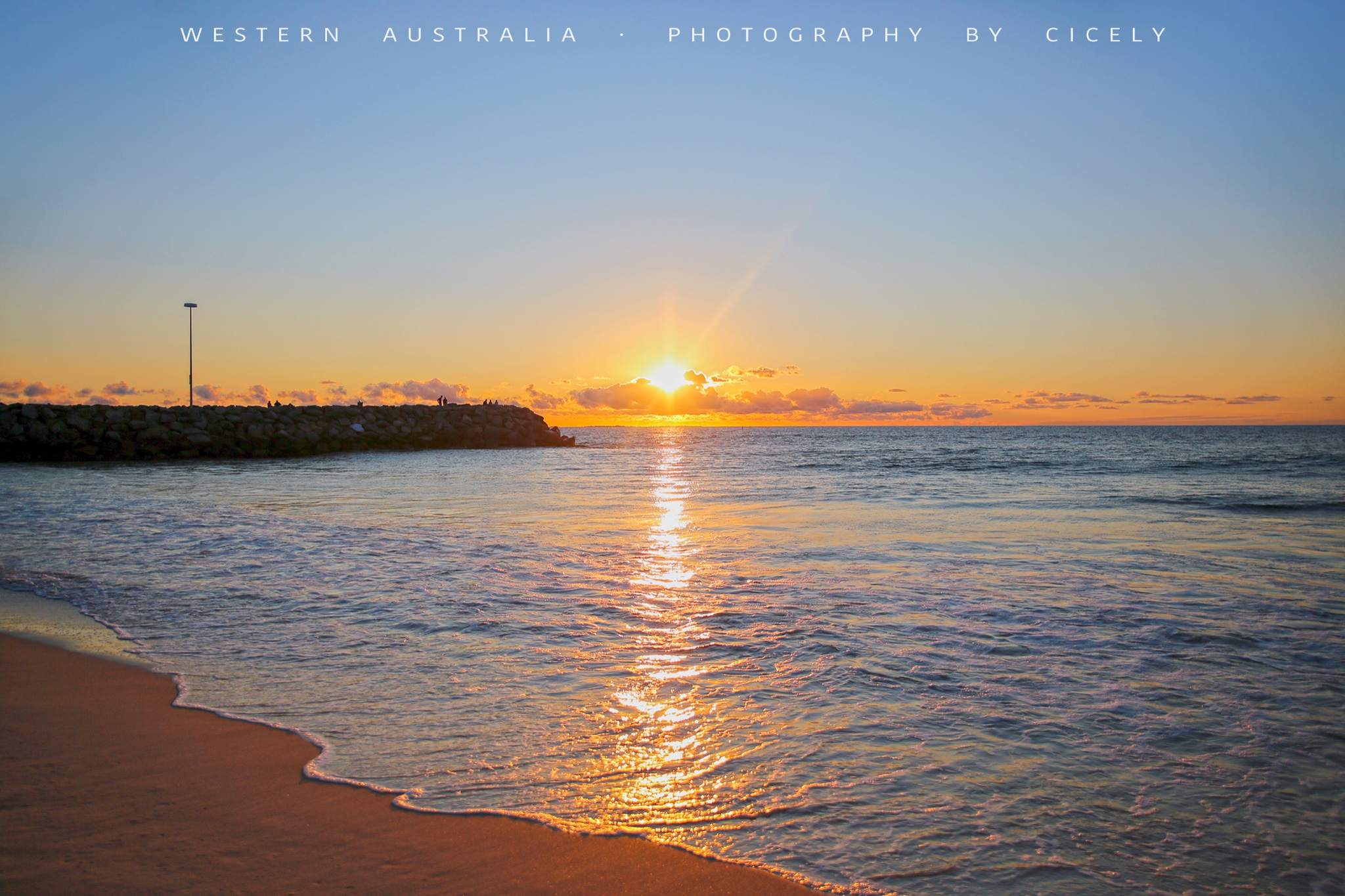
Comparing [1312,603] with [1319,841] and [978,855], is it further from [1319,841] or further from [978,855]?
[978,855]

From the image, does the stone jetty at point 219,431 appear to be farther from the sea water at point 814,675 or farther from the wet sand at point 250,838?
the wet sand at point 250,838

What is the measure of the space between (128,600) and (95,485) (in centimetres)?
1516

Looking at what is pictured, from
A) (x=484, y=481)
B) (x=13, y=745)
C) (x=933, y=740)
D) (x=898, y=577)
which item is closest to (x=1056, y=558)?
(x=898, y=577)

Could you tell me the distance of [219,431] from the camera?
36344 mm

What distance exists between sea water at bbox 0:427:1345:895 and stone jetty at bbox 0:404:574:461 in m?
25.2

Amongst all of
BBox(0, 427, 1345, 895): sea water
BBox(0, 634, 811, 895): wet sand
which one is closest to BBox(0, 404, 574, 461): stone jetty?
BBox(0, 427, 1345, 895): sea water

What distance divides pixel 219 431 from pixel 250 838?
128ft

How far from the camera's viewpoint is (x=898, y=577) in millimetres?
7973

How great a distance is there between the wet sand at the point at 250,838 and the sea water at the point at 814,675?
15cm

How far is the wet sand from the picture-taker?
8.79 ft

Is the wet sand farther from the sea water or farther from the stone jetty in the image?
the stone jetty

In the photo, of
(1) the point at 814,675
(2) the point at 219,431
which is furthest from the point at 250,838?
(2) the point at 219,431

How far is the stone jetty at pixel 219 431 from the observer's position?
32.1m

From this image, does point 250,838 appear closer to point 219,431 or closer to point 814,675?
point 814,675
